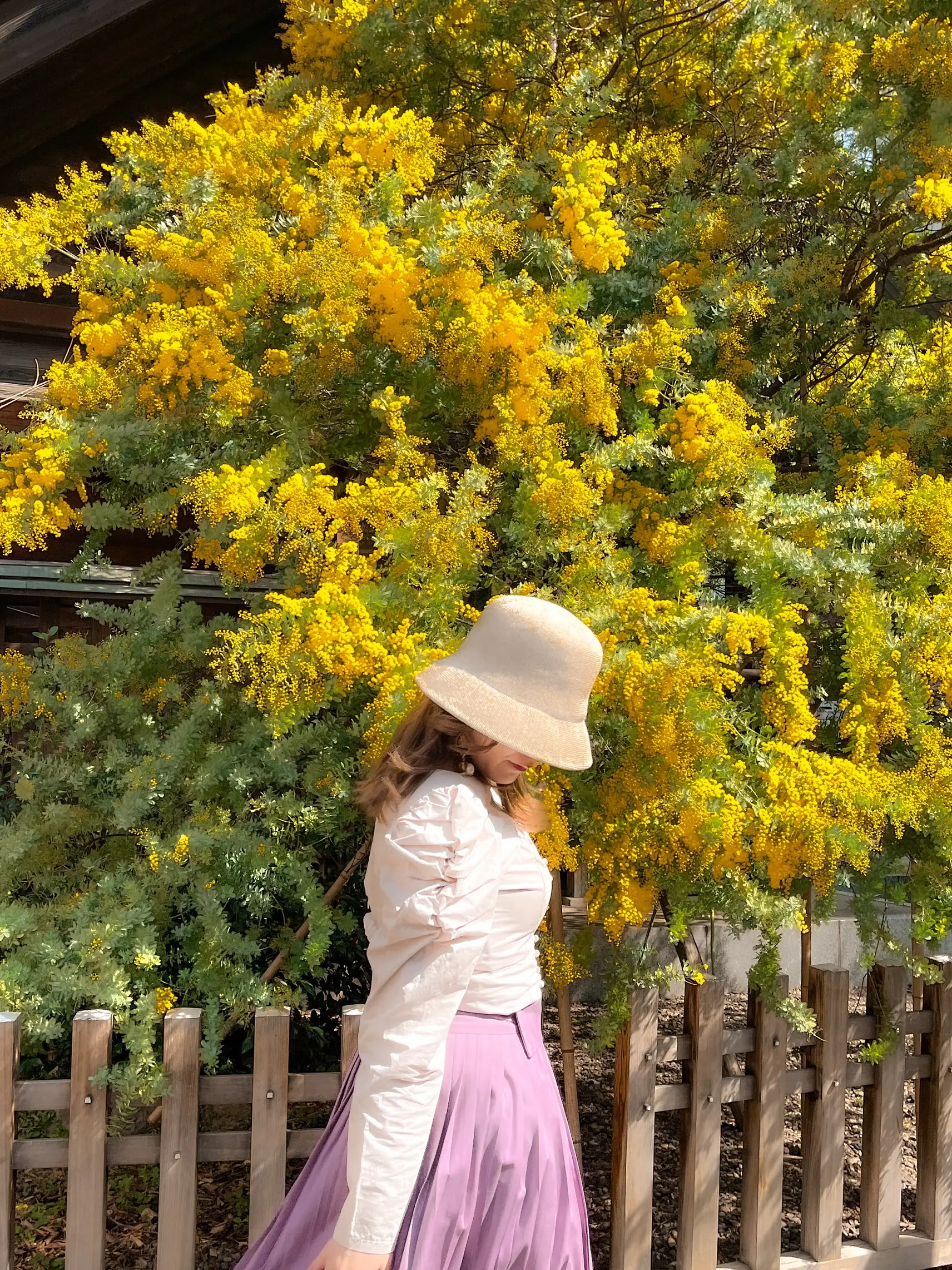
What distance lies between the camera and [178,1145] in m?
2.09

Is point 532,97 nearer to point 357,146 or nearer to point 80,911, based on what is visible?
point 357,146

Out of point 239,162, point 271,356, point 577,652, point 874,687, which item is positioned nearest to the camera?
point 577,652

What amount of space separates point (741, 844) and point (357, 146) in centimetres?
212

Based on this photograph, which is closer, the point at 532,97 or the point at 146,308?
the point at 146,308

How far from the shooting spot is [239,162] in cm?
309

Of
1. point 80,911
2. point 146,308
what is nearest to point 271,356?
point 146,308

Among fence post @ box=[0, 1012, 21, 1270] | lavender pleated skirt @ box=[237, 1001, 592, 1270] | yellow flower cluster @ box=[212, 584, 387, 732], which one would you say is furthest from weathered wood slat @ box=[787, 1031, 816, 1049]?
fence post @ box=[0, 1012, 21, 1270]

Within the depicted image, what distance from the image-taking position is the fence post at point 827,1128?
260 centimetres

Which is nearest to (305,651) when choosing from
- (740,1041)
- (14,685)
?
(14,685)

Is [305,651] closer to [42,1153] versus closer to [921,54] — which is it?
[42,1153]

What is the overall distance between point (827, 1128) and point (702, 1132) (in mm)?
388

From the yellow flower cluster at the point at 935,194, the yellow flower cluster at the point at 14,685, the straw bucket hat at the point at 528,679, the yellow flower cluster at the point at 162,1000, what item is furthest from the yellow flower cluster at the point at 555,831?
the yellow flower cluster at the point at 935,194

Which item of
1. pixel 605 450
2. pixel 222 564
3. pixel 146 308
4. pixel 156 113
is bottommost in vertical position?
pixel 222 564

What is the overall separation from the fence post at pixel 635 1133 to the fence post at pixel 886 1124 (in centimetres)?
69
